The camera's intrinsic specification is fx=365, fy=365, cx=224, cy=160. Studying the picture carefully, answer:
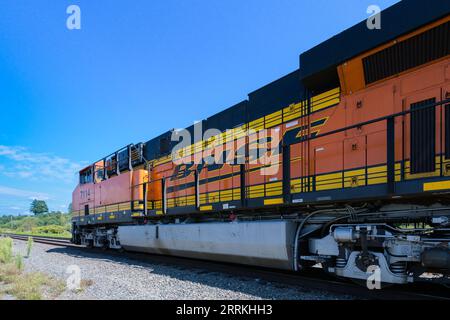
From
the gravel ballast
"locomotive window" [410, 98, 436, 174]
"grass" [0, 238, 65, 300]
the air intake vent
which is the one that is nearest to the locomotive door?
"locomotive window" [410, 98, 436, 174]

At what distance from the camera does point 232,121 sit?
30.2ft

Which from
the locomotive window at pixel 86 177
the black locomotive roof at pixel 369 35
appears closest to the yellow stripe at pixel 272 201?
the black locomotive roof at pixel 369 35

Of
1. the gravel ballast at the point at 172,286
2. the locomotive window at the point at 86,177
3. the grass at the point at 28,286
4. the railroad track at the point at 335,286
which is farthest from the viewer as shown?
the locomotive window at the point at 86,177

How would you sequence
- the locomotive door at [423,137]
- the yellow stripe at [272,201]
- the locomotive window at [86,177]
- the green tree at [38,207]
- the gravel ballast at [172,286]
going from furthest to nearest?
1. the green tree at [38,207]
2. the locomotive window at [86,177]
3. the yellow stripe at [272,201]
4. the gravel ballast at [172,286]
5. the locomotive door at [423,137]

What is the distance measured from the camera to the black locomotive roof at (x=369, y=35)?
191 inches

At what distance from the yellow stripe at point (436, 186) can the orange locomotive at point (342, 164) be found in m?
0.01

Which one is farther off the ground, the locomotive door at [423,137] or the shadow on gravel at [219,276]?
the locomotive door at [423,137]

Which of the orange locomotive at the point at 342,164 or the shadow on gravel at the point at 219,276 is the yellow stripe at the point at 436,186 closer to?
the orange locomotive at the point at 342,164

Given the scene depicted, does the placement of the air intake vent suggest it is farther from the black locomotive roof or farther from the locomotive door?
the locomotive door

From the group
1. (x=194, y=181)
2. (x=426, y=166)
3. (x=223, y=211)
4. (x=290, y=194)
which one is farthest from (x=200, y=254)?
(x=426, y=166)

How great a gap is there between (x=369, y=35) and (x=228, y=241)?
15.3 feet

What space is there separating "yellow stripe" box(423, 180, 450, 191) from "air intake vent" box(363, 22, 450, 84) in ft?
5.93

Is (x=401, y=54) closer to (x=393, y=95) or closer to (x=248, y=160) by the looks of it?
(x=393, y=95)

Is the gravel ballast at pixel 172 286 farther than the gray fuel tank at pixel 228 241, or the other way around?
the gray fuel tank at pixel 228 241
